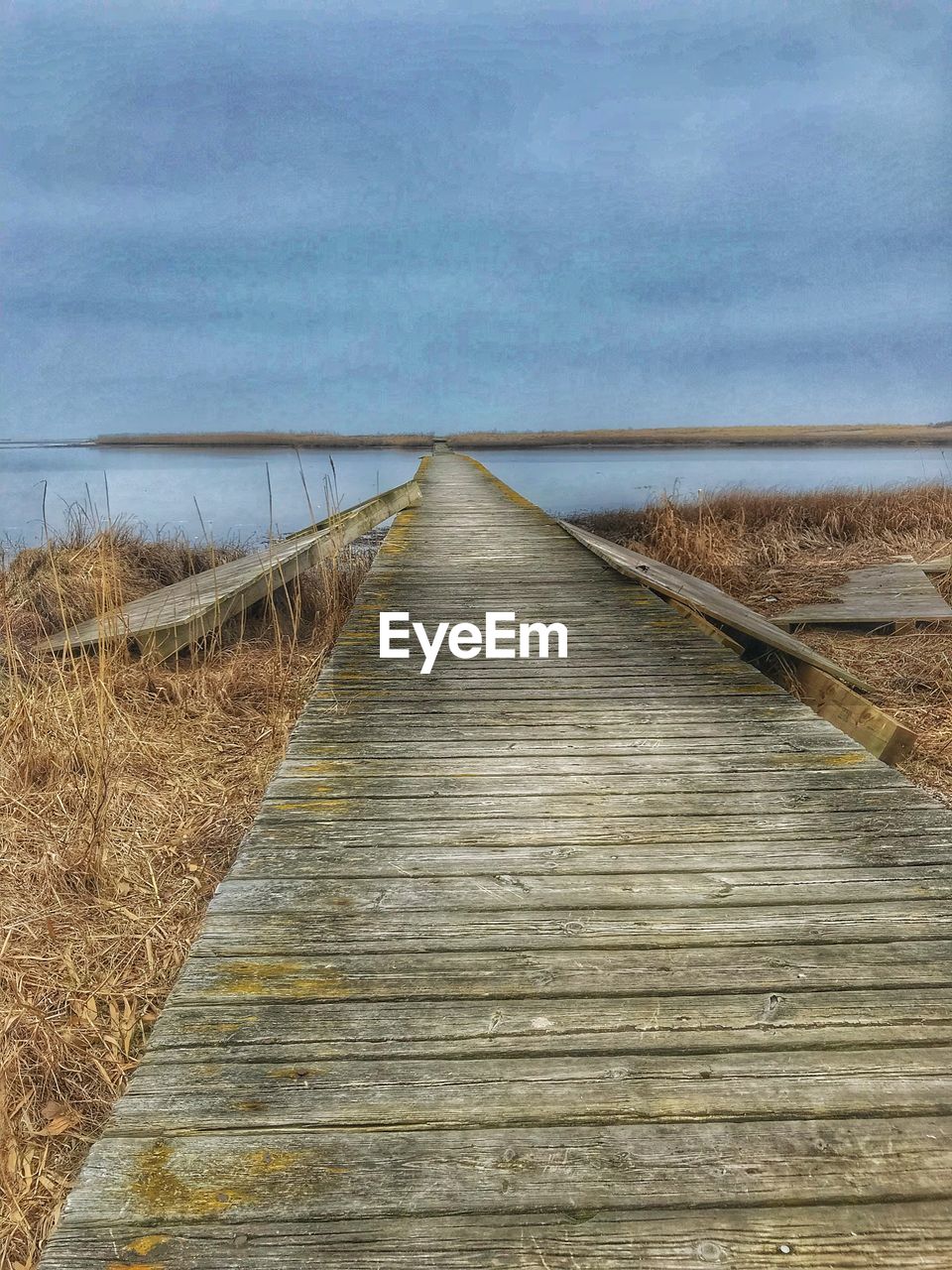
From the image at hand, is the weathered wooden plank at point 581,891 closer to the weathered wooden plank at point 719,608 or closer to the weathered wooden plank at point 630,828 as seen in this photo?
the weathered wooden plank at point 630,828

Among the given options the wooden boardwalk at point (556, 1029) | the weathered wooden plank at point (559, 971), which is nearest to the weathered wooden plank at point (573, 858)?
the wooden boardwalk at point (556, 1029)

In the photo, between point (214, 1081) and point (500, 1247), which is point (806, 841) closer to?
point (500, 1247)

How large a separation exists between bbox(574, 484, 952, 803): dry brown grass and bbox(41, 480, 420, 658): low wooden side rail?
4.16 m

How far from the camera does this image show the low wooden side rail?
188 inches

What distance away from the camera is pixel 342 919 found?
183 cm

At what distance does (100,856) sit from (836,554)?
9364 millimetres

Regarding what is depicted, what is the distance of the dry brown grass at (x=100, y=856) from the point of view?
6.11ft

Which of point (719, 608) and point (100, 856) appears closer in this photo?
point (100, 856)

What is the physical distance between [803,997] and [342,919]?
101 centimetres

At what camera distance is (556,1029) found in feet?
4.88

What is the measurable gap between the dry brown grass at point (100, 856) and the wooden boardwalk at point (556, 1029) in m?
0.56

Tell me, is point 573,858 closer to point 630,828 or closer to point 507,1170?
point 630,828

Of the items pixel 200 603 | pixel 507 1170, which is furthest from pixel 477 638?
pixel 507 1170

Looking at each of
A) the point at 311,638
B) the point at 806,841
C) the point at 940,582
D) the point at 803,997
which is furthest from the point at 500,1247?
the point at 940,582
